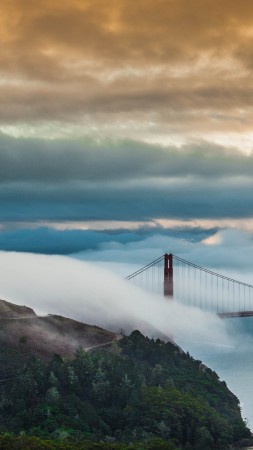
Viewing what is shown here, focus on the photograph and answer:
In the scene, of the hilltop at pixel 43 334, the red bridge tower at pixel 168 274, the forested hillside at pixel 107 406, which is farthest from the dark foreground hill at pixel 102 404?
the red bridge tower at pixel 168 274

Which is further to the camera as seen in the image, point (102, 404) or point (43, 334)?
point (43, 334)

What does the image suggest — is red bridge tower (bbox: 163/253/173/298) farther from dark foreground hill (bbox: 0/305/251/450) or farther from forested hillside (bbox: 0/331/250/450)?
forested hillside (bbox: 0/331/250/450)

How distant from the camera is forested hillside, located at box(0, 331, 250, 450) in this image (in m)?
96.1

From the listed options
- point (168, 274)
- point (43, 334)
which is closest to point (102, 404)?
point (43, 334)

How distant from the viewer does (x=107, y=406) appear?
106125 millimetres

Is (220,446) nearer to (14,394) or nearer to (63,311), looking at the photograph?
(14,394)

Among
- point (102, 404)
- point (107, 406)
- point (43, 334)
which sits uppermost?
point (43, 334)

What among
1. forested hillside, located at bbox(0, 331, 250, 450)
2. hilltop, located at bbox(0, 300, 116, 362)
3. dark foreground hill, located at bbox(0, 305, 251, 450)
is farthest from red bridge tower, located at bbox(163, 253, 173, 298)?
forested hillside, located at bbox(0, 331, 250, 450)

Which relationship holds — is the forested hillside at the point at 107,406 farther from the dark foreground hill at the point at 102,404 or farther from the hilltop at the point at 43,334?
the hilltop at the point at 43,334

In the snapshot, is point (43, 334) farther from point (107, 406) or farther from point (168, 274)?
point (168, 274)

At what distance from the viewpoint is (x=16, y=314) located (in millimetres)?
136125

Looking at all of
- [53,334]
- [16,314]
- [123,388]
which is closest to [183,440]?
[123,388]

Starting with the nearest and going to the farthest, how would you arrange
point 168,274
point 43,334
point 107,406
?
1. point 107,406
2. point 43,334
3. point 168,274

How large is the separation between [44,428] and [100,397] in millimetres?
12992
